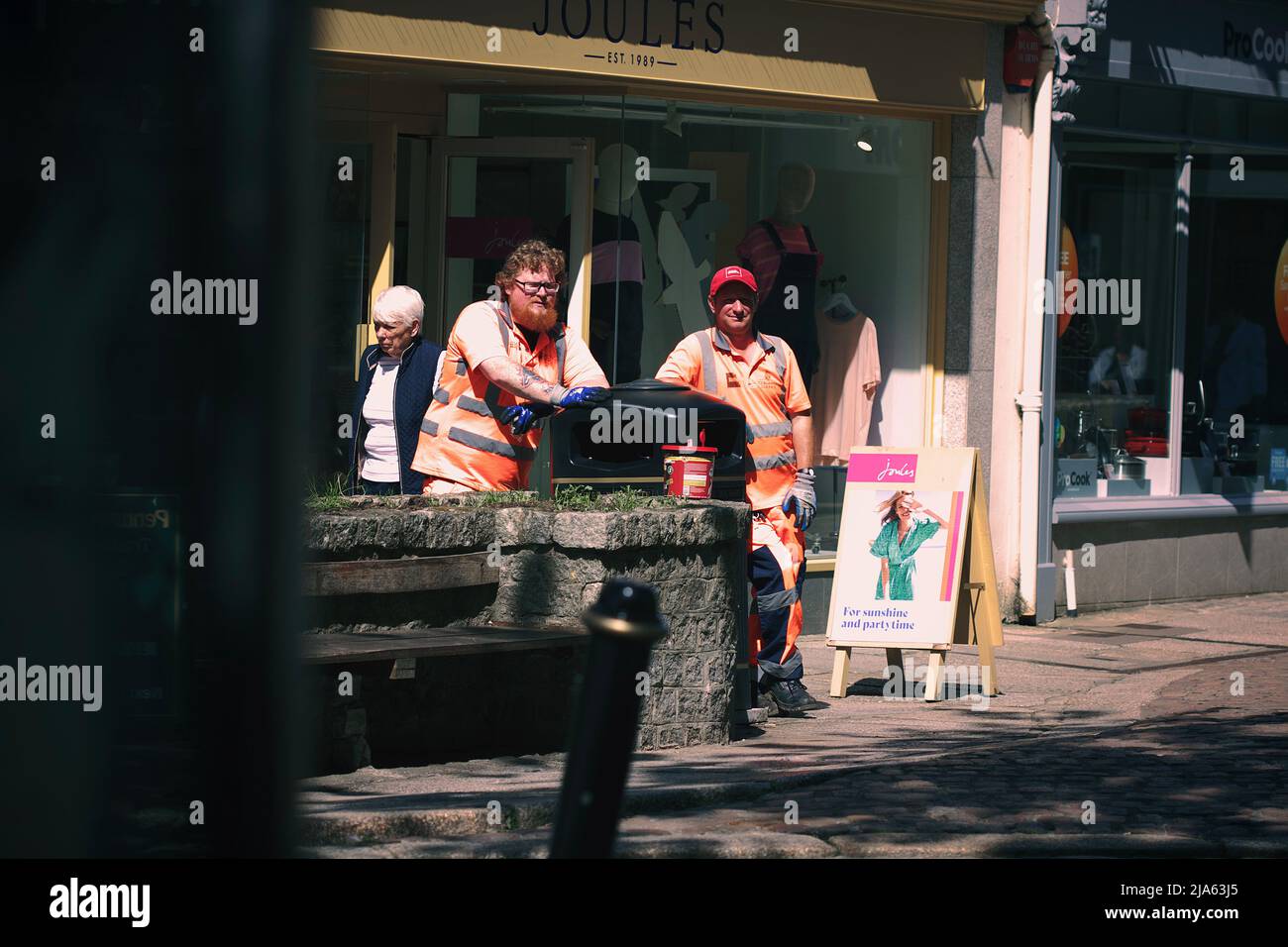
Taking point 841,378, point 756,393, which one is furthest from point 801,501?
point 841,378

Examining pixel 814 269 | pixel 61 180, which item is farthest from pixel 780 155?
pixel 61 180

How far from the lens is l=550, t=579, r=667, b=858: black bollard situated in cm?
225

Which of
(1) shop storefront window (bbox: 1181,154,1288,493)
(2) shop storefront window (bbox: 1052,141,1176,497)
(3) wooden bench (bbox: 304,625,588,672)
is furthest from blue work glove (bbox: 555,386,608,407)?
(1) shop storefront window (bbox: 1181,154,1288,493)

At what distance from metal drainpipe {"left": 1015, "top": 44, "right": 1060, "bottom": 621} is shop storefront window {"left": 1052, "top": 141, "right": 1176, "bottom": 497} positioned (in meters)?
0.54

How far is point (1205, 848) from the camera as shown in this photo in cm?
549

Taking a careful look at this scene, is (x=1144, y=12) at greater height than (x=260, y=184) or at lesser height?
greater

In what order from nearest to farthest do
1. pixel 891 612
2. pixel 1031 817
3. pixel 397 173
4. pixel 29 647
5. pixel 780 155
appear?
pixel 29 647 < pixel 1031 817 < pixel 891 612 < pixel 397 173 < pixel 780 155

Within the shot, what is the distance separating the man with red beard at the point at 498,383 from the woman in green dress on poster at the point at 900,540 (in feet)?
6.67

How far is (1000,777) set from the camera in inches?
265

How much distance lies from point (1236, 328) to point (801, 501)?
24.5 feet

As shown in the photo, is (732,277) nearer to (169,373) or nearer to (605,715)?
(605,715)

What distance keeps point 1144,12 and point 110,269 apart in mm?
11883

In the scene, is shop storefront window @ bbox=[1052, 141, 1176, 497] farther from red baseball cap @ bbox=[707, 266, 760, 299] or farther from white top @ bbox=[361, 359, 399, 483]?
white top @ bbox=[361, 359, 399, 483]
